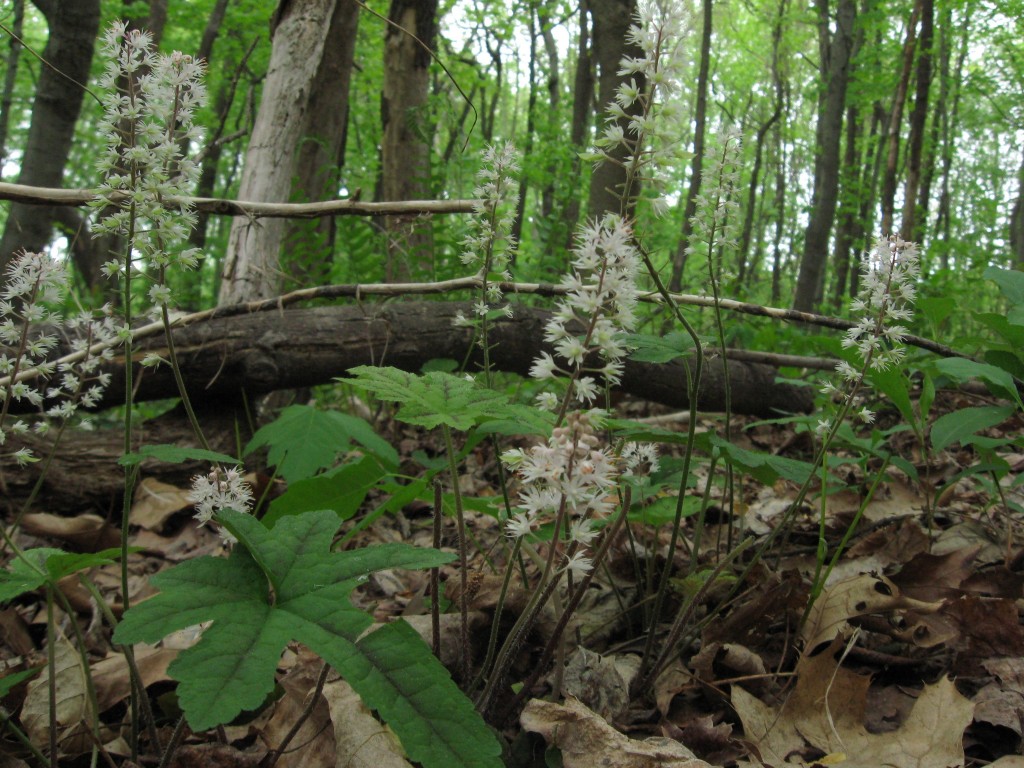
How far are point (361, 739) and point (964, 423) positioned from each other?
1.92 meters

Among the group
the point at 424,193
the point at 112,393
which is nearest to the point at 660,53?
the point at 112,393

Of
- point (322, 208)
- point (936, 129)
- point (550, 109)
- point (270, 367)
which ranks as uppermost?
point (936, 129)

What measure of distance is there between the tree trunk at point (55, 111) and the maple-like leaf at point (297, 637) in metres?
5.69

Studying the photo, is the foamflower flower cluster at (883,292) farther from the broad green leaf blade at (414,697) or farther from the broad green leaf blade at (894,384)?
the broad green leaf blade at (414,697)

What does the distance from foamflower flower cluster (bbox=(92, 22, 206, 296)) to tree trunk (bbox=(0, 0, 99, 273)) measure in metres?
4.89

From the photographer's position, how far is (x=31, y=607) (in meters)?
2.88

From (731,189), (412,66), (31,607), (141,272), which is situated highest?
(412,66)

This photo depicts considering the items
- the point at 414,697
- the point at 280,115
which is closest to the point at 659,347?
the point at 414,697

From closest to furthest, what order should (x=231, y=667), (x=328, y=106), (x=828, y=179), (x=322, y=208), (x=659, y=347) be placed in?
1. (x=231, y=667)
2. (x=659, y=347)
3. (x=322, y=208)
4. (x=328, y=106)
5. (x=828, y=179)

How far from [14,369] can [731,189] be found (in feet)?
7.00

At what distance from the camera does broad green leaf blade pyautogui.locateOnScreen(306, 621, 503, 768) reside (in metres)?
1.18

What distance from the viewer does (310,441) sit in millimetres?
2857

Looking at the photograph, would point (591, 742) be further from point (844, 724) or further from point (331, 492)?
point (331, 492)

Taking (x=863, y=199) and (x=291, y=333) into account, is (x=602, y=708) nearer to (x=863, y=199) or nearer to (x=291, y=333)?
(x=291, y=333)
